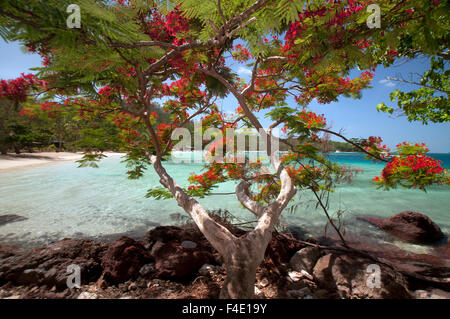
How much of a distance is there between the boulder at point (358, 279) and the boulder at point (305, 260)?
11 centimetres

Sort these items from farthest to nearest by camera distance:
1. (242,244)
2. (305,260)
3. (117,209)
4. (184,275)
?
(117,209)
(305,260)
(184,275)
(242,244)

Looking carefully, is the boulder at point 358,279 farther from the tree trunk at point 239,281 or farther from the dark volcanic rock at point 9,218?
the dark volcanic rock at point 9,218

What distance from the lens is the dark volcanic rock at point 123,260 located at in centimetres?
228

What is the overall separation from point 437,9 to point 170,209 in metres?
8.19

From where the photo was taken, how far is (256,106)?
16.1ft

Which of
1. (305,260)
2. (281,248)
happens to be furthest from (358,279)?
(281,248)

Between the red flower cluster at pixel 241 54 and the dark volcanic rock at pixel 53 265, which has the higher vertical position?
the red flower cluster at pixel 241 54

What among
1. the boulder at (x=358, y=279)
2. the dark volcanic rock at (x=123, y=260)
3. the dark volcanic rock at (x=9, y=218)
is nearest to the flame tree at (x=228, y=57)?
the dark volcanic rock at (x=123, y=260)

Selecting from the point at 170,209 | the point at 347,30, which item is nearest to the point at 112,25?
the point at 347,30

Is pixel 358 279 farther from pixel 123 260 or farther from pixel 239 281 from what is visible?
pixel 123 260

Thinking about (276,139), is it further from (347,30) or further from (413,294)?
(413,294)

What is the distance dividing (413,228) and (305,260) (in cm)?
470

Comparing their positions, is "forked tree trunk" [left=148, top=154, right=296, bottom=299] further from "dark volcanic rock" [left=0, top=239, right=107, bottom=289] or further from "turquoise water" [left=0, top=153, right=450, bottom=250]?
"turquoise water" [left=0, top=153, right=450, bottom=250]

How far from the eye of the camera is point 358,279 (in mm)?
2230
